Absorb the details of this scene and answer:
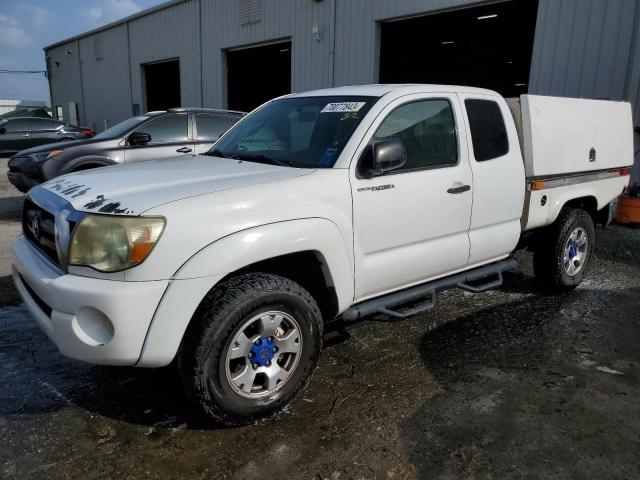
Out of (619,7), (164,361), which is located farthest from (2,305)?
(619,7)

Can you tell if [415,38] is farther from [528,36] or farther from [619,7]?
→ [619,7]

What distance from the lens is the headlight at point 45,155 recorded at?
24.8ft

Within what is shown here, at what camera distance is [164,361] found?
2.45m

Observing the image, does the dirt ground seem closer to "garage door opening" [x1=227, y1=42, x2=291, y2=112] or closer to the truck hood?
the truck hood

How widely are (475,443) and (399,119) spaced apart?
6.69 ft

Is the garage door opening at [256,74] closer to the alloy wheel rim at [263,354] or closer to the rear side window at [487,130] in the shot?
the rear side window at [487,130]

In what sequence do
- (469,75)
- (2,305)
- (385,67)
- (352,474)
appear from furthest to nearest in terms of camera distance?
(469,75) → (385,67) → (2,305) → (352,474)

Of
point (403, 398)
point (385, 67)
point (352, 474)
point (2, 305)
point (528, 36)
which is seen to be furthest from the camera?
point (528, 36)

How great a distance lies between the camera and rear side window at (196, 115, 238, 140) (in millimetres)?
7965

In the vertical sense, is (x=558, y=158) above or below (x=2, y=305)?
above

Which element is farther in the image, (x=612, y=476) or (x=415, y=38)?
(x=415, y=38)

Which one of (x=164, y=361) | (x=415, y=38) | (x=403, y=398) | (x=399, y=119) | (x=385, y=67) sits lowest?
(x=403, y=398)

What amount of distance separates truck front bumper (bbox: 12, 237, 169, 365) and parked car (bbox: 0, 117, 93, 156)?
1600 centimetres

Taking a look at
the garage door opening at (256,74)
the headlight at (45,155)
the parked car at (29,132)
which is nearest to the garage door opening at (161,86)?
the garage door opening at (256,74)
